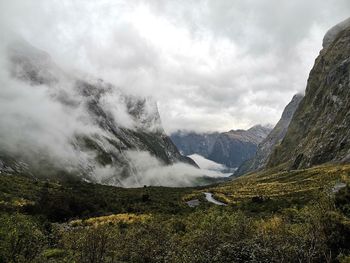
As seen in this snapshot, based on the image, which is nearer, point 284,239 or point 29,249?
point 29,249

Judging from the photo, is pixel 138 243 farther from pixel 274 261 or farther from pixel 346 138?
pixel 346 138

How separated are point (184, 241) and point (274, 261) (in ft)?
26.7

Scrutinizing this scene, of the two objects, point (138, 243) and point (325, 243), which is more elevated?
point (138, 243)

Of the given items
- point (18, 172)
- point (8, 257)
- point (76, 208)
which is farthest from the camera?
point (18, 172)

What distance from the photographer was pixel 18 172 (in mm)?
194875

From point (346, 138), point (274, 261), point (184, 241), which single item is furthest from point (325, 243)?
point (346, 138)

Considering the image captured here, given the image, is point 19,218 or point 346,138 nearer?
point 19,218

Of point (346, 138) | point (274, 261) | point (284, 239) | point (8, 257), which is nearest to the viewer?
point (8, 257)

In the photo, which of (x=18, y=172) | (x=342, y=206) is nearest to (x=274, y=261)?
(x=342, y=206)

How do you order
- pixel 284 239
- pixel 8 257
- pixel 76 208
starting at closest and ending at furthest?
pixel 8 257 < pixel 284 239 < pixel 76 208

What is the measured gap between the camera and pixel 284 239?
26.2m

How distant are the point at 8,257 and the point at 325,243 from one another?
19.4 meters

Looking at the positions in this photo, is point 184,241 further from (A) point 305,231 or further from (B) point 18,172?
(B) point 18,172

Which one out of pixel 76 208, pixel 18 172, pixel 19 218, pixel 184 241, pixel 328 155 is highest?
pixel 18 172
